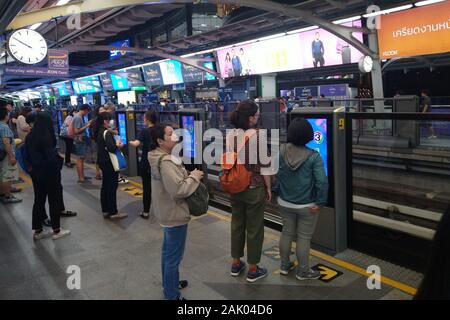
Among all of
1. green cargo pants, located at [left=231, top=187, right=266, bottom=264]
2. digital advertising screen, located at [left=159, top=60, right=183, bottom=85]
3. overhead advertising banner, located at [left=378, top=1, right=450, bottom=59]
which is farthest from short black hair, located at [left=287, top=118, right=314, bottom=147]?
digital advertising screen, located at [left=159, top=60, right=183, bottom=85]

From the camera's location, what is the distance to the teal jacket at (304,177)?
3.58 meters

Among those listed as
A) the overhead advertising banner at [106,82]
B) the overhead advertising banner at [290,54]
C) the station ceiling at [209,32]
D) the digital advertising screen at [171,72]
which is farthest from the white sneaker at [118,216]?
the overhead advertising banner at [106,82]

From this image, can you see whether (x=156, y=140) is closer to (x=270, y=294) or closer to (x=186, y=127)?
(x=270, y=294)

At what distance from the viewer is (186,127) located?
705 centimetres

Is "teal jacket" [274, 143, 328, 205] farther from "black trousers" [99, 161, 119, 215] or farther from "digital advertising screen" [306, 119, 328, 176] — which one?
"black trousers" [99, 161, 119, 215]

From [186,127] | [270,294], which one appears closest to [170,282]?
[270,294]

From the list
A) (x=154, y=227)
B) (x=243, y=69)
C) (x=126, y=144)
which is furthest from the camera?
(x=243, y=69)

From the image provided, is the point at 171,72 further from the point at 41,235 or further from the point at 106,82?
the point at 41,235

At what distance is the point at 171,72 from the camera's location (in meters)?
23.6

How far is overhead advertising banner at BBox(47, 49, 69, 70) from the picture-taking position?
553 inches

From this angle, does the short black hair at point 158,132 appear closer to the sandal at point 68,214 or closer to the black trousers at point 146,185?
the black trousers at point 146,185

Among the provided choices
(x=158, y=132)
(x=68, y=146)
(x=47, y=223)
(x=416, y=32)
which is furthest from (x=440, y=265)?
(x=416, y=32)

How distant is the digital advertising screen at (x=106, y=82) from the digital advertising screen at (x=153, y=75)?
20.2 feet
